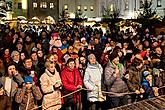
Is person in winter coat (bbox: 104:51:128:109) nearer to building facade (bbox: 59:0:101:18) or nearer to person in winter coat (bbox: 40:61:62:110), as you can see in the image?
person in winter coat (bbox: 40:61:62:110)

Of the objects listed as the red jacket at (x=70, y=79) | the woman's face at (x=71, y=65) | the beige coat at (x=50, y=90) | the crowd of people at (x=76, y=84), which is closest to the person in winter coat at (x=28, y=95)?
the crowd of people at (x=76, y=84)

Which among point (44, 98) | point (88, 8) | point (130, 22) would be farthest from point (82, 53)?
point (88, 8)

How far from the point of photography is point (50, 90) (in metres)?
9.38

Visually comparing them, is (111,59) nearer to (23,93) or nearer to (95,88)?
(95,88)

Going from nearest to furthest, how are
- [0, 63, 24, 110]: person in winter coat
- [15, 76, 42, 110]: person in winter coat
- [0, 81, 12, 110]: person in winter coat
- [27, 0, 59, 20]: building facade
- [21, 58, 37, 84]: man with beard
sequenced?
[0, 81, 12, 110]: person in winter coat
[15, 76, 42, 110]: person in winter coat
[0, 63, 24, 110]: person in winter coat
[21, 58, 37, 84]: man with beard
[27, 0, 59, 20]: building facade

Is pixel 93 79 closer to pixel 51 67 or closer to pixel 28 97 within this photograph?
pixel 51 67

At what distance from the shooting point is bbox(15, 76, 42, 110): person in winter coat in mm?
8844

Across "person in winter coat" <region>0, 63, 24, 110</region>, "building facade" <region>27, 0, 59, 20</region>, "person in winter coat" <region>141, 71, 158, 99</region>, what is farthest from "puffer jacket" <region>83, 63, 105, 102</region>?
"building facade" <region>27, 0, 59, 20</region>

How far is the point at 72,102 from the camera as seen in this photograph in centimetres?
1041

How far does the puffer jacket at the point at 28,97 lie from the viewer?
8844mm

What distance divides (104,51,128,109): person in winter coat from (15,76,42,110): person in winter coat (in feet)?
6.56

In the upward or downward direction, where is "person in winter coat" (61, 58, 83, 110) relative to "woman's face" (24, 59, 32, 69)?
downward

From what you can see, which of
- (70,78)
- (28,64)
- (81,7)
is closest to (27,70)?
(28,64)

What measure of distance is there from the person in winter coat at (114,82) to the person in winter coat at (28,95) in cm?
200
